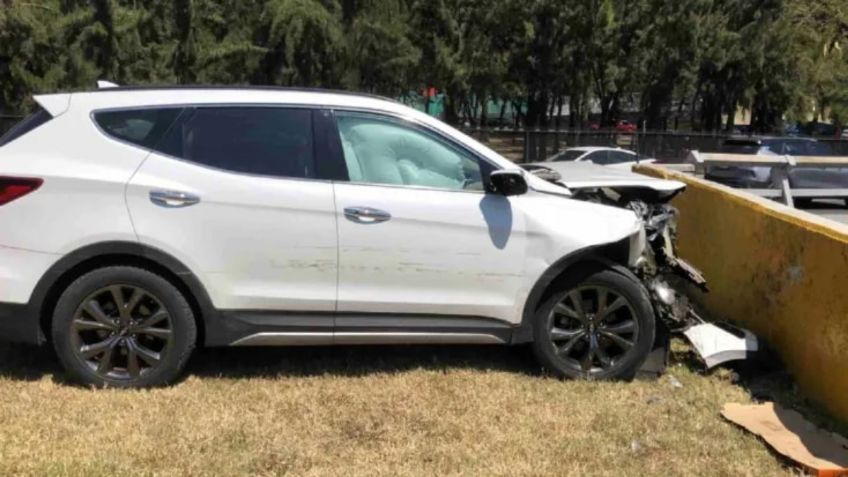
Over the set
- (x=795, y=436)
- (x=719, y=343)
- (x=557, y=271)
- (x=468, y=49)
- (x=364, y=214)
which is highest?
(x=468, y=49)

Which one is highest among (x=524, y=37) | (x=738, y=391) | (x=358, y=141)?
(x=524, y=37)

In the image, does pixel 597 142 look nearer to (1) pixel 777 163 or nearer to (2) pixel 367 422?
(1) pixel 777 163

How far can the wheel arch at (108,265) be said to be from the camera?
15.1 feet

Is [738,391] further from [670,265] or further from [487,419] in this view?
[487,419]

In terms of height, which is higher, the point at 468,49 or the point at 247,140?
the point at 468,49

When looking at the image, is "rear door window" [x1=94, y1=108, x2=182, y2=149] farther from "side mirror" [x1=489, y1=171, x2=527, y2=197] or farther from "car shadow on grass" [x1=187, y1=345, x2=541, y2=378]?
"side mirror" [x1=489, y1=171, x2=527, y2=197]

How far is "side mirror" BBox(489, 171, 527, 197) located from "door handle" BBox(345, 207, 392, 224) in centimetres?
70

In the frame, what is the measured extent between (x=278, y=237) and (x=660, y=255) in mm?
2746

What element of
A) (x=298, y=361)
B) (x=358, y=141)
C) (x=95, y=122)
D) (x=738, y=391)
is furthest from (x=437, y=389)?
(x=95, y=122)

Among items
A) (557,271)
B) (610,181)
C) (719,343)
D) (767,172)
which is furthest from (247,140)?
(767,172)

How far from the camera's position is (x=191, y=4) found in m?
23.9

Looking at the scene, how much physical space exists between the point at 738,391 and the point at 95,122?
13.7ft

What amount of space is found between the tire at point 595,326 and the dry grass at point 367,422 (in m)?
0.13

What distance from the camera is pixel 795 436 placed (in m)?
4.30
